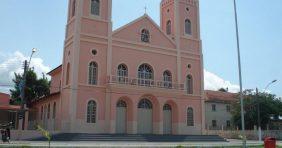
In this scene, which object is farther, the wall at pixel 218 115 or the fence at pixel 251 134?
the wall at pixel 218 115

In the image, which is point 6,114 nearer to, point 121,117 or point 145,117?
point 121,117

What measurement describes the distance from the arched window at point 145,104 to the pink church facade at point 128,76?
0.10 metres

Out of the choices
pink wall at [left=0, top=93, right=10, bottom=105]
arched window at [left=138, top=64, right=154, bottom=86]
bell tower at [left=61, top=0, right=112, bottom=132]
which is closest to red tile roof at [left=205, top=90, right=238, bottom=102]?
arched window at [left=138, top=64, right=154, bottom=86]

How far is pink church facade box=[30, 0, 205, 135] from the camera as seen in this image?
30.2 m

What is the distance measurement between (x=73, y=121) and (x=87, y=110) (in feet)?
5.65

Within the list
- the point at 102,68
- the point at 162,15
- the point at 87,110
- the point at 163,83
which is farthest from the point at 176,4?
the point at 87,110

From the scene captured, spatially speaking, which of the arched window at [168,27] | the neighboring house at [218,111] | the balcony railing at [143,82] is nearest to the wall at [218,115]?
the neighboring house at [218,111]

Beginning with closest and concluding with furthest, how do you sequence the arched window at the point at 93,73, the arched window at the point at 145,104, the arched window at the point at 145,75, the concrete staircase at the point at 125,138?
the concrete staircase at the point at 125,138, the arched window at the point at 93,73, the arched window at the point at 145,75, the arched window at the point at 145,104

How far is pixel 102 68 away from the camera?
3130 cm

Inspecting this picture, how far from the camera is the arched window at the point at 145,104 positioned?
33.1 meters

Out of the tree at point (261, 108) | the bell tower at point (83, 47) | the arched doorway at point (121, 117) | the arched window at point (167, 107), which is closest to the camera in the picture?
the bell tower at point (83, 47)

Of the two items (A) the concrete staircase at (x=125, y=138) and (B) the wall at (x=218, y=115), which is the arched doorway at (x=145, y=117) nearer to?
(A) the concrete staircase at (x=125, y=138)

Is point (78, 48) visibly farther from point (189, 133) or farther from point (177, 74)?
point (189, 133)

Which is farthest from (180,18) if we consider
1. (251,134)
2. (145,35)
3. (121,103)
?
(251,134)
